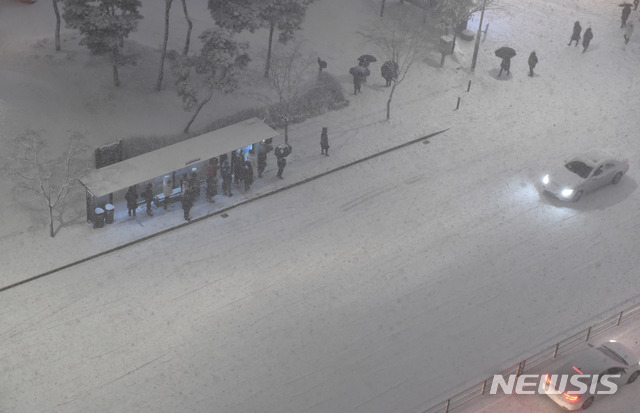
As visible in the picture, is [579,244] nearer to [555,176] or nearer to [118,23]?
[555,176]

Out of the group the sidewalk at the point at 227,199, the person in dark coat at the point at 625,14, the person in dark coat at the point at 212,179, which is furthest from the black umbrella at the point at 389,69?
the person in dark coat at the point at 625,14

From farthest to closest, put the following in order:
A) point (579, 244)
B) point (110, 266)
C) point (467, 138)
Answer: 1. point (467, 138)
2. point (579, 244)
3. point (110, 266)

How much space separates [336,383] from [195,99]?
15.3 m

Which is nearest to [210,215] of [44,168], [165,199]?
[165,199]

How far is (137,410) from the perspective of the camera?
28.4 meters

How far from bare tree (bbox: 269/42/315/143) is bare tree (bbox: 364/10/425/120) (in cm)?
421

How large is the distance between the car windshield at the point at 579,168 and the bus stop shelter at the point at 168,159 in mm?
12788

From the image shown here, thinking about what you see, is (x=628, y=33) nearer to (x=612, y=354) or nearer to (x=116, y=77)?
(x=612, y=354)

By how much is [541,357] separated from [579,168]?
37.1 ft

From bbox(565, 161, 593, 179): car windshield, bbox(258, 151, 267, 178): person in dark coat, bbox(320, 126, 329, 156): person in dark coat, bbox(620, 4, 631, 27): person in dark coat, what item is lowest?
bbox(258, 151, 267, 178): person in dark coat

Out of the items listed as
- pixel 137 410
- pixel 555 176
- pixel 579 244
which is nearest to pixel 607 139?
pixel 555 176

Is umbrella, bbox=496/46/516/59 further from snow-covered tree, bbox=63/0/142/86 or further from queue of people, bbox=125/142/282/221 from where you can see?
snow-covered tree, bbox=63/0/142/86

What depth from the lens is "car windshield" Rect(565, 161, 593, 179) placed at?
38.7 meters

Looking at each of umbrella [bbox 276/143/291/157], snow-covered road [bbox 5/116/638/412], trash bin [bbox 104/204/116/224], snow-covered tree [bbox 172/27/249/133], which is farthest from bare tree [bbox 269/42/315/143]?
trash bin [bbox 104/204/116/224]
